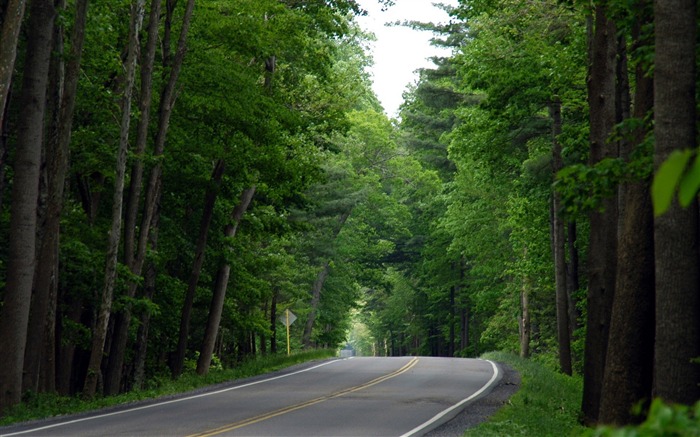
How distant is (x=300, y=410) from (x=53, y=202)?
6809 millimetres

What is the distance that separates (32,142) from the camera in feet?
59.7

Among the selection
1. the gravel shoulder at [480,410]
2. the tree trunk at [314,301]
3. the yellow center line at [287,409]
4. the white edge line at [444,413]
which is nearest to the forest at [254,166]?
the gravel shoulder at [480,410]

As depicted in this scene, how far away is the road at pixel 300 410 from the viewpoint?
14570mm

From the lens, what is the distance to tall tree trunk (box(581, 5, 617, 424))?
1692 cm

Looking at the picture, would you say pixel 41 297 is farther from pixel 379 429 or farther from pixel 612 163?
pixel 612 163

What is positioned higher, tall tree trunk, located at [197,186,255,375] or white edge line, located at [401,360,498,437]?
tall tree trunk, located at [197,186,255,375]

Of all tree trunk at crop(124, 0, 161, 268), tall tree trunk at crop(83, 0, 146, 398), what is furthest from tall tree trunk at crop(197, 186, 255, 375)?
tall tree trunk at crop(83, 0, 146, 398)

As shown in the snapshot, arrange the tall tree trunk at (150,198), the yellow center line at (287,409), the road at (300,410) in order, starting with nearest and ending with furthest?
the yellow center line at (287,409)
the road at (300,410)
the tall tree trunk at (150,198)

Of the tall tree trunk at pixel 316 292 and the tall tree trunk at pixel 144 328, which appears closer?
the tall tree trunk at pixel 144 328

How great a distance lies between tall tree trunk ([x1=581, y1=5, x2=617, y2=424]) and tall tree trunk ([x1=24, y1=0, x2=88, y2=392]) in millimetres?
10361

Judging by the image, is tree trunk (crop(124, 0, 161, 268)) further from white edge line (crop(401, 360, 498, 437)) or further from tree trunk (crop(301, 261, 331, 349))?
tree trunk (crop(301, 261, 331, 349))

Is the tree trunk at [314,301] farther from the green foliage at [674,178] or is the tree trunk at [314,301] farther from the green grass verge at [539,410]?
the green foliage at [674,178]

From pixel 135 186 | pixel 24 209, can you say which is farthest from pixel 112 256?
pixel 24 209

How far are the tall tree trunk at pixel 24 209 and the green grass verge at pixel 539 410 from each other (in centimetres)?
892
